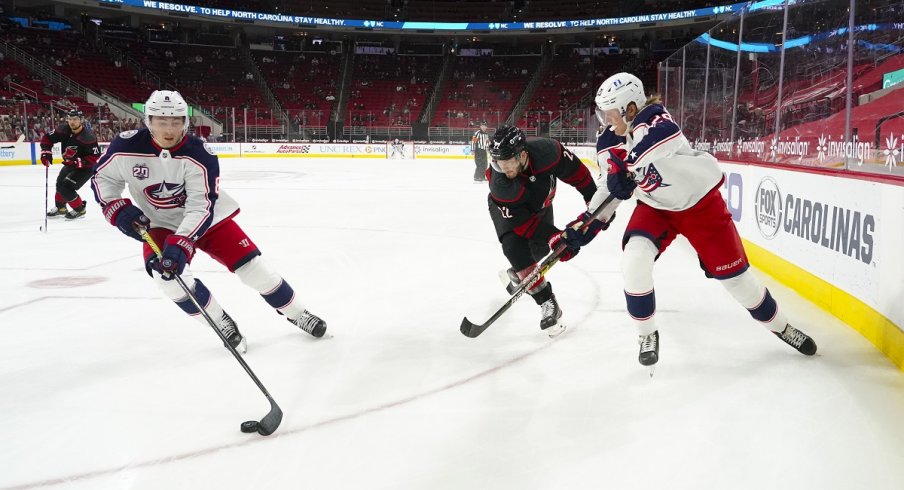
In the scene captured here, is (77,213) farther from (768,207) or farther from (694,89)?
(694,89)

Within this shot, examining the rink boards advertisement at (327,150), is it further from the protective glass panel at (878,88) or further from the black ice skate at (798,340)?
the black ice skate at (798,340)

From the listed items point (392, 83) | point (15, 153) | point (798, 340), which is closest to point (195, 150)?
point (798, 340)

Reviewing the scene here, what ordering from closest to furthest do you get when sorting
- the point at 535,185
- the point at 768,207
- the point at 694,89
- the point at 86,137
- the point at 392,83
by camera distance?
the point at 535,185, the point at 768,207, the point at 86,137, the point at 694,89, the point at 392,83

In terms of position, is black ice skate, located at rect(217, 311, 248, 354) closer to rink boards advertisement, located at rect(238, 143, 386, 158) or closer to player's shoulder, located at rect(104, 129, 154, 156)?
player's shoulder, located at rect(104, 129, 154, 156)

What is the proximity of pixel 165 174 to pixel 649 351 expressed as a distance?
231 centimetres

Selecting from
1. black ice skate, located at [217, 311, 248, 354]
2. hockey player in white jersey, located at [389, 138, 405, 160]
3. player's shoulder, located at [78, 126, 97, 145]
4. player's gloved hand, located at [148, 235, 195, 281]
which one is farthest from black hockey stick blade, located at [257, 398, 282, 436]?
hockey player in white jersey, located at [389, 138, 405, 160]

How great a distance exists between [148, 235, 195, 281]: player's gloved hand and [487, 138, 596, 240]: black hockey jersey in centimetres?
141

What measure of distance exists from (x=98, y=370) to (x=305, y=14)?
106ft

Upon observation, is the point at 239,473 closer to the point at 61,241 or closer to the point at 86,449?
the point at 86,449

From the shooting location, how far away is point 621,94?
2.77 meters

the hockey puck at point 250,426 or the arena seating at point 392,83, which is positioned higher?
the arena seating at point 392,83

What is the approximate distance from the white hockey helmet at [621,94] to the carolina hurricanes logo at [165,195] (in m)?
1.95

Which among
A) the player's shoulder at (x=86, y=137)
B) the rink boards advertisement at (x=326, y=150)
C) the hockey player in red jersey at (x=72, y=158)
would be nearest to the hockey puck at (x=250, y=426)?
the hockey player in red jersey at (x=72, y=158)

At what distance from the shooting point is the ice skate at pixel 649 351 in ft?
9.31
